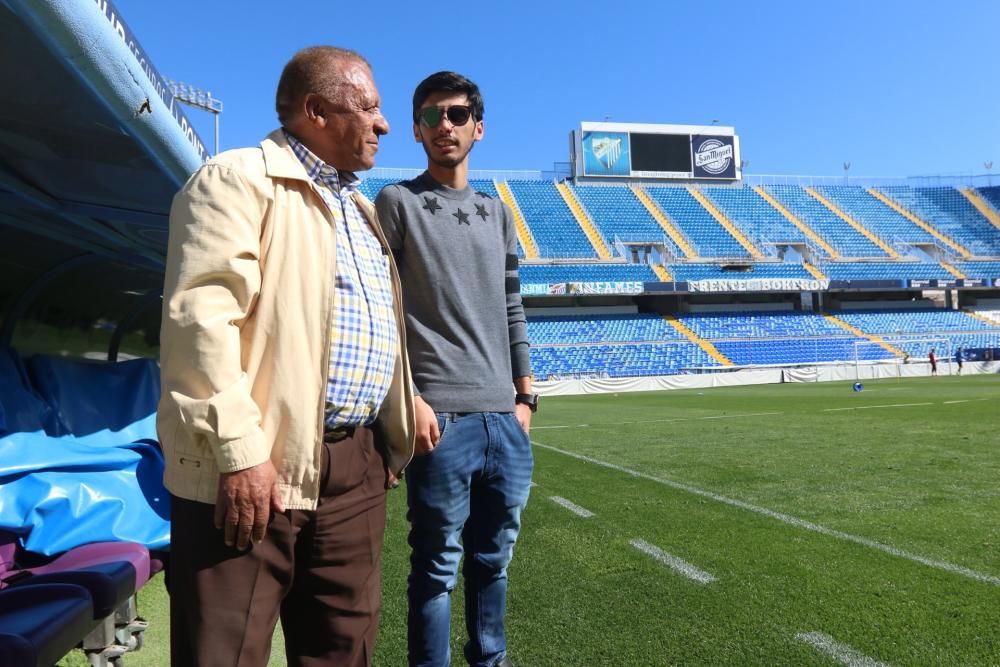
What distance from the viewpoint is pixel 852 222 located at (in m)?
44.8

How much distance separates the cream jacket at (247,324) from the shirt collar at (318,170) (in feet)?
0.22

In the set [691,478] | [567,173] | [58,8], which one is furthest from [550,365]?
[58,8]

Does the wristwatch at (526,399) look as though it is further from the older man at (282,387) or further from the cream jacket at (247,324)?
the cream jacket at (247,324)

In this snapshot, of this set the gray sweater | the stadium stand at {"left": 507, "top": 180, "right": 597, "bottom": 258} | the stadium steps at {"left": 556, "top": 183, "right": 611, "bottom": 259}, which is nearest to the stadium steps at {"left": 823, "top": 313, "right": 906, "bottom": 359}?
the stadium steps at {"left": 556, "top": 183, "right": 611, "bottom": 259}

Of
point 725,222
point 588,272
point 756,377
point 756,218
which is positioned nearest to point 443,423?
point 756,377

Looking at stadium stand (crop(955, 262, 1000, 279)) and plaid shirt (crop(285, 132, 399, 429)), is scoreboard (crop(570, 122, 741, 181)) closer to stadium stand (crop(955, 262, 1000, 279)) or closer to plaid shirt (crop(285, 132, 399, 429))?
stadium stand (crop(955, 262, 1000, 279))

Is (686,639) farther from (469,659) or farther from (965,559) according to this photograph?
(965,559)

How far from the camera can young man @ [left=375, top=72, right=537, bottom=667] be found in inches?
87.4

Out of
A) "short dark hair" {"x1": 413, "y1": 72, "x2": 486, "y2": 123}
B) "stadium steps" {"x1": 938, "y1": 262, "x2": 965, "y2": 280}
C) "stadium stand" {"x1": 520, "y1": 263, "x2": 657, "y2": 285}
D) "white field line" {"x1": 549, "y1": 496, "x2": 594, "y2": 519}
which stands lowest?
"white field line" {"x1": 549, "y1": 496, "x2": 594, "y2": 519}

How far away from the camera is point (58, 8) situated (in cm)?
161

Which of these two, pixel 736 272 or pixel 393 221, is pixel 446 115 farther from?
pixel 736 272

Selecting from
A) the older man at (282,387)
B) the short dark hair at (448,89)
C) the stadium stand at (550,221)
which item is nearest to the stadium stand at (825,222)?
the stadium stand at (550,221)

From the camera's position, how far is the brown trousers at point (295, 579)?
4.90ft

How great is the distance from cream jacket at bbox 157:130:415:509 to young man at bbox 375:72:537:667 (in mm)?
621
